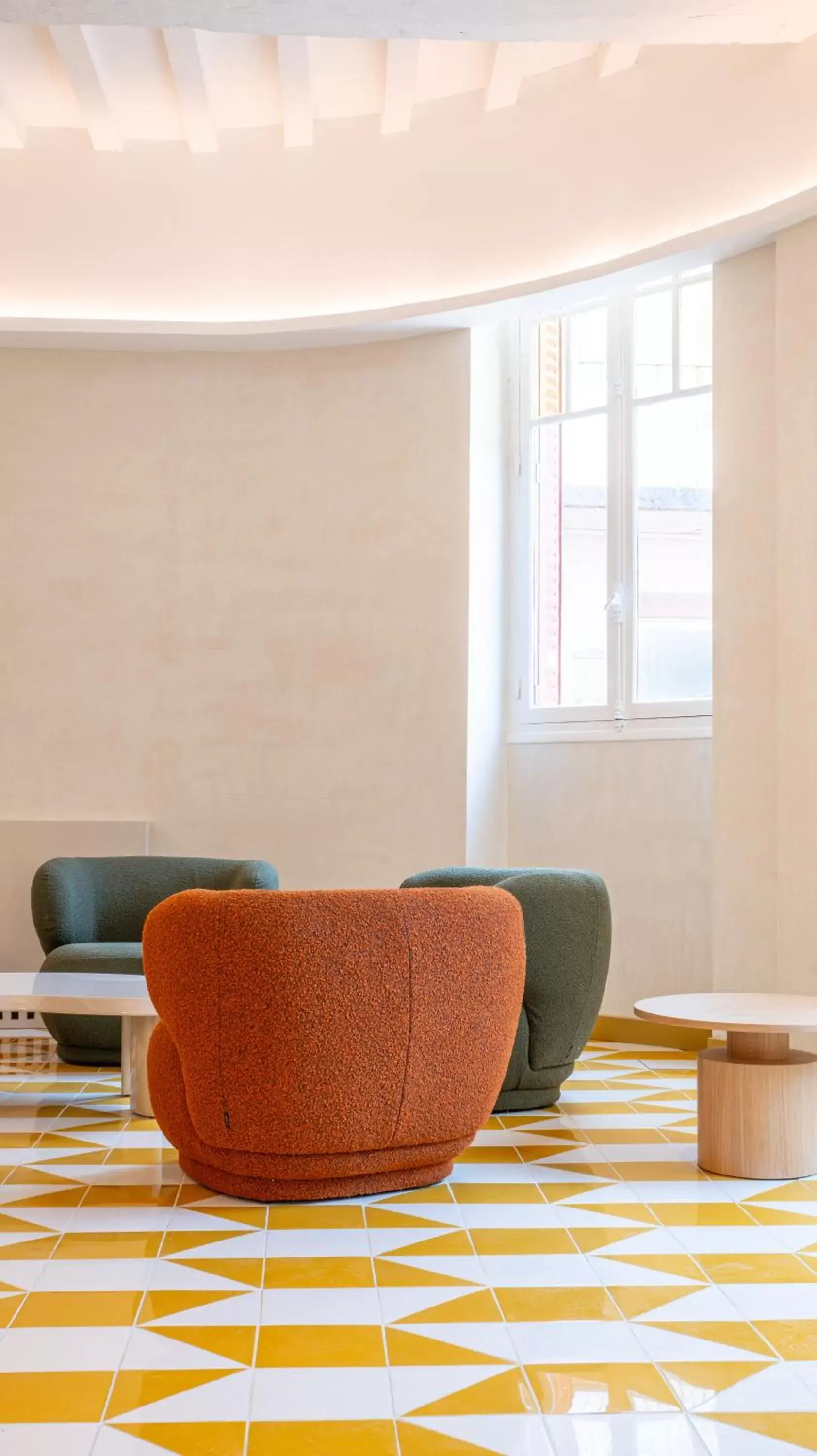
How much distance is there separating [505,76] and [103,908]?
427 cm

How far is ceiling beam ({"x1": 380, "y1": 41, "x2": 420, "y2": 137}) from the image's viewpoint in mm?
6070

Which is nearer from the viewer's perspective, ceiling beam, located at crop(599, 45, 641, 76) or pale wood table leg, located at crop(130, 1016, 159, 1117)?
pale wood table leg, located at crop(130, 1016, 159, 1117)

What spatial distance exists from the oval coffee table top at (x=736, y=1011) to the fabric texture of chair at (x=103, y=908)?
6.56ft

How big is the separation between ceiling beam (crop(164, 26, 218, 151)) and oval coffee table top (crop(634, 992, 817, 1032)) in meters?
4.56

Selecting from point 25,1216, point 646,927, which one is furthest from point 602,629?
point 25,1216

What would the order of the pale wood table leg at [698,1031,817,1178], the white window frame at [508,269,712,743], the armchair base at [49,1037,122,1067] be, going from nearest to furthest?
the pale wood table leg at [698,1031,817,1178] < the armchair base at [49,1037,122,1067] < the white window frame at [508,269,712,743]

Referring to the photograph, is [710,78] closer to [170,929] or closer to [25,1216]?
[170,929]

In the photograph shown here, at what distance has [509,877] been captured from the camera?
16.7 ft

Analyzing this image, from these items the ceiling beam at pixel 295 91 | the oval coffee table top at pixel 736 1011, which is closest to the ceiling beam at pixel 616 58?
the ceiling beam at pixel 295 91

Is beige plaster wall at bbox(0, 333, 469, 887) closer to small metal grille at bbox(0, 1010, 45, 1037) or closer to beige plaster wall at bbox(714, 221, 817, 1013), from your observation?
small metal grille at bbox(0, 1010, 45, 1037)

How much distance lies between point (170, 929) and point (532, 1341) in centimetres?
142

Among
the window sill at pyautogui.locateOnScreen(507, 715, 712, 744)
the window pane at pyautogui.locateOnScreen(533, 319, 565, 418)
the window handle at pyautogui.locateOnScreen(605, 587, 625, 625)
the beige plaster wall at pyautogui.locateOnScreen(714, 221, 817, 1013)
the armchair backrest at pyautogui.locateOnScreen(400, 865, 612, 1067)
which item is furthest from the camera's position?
the window pane at pyautogui.locateOnScreen(533, 319, 565, 418)

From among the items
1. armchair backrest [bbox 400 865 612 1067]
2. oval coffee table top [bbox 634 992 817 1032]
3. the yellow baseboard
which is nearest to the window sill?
the yellow baseboard

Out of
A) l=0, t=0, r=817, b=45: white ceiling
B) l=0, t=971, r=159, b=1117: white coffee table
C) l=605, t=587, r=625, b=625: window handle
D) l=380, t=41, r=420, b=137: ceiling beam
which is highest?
l=380, t=41, r=420, b=137: ceiling beam
